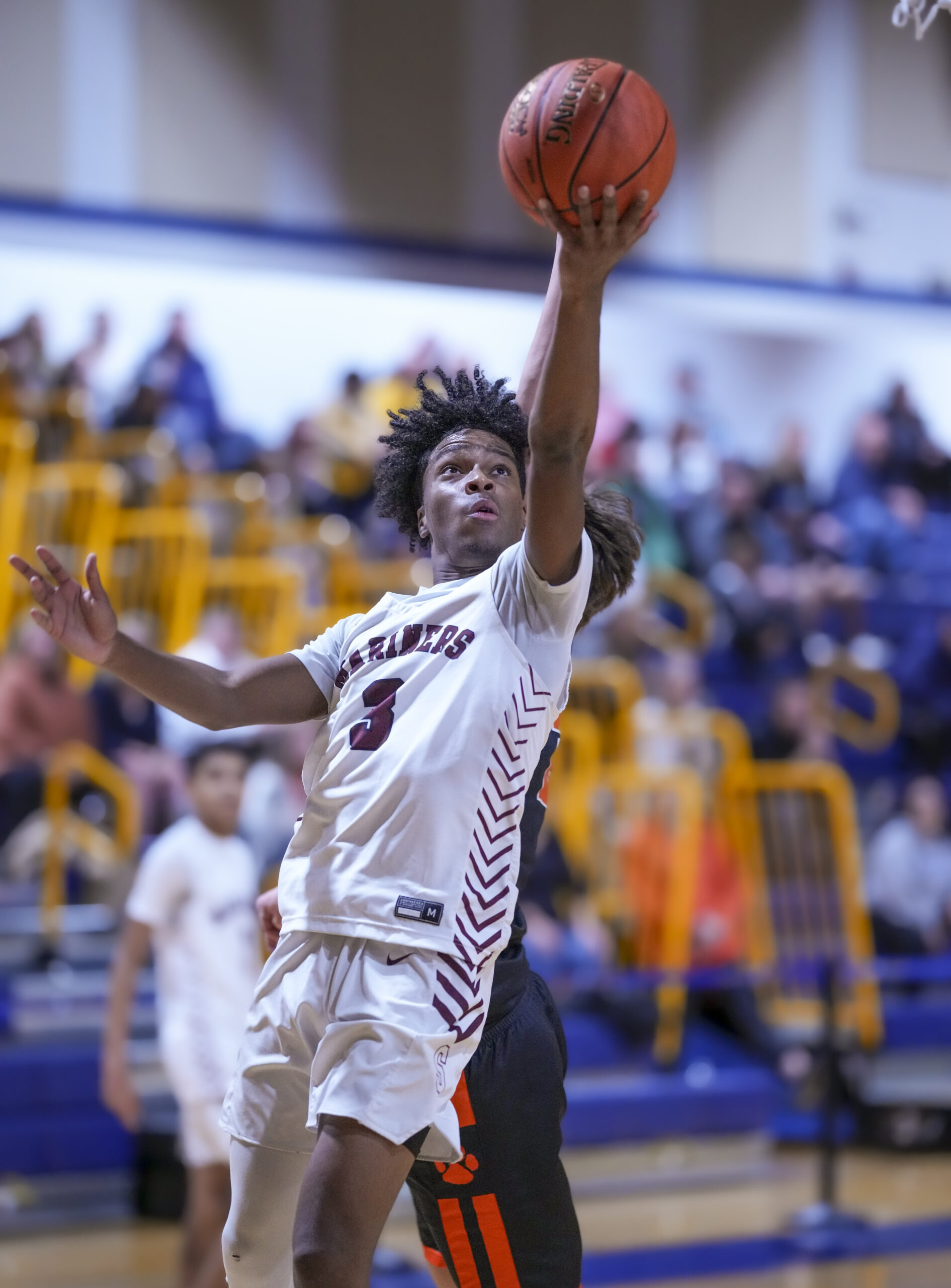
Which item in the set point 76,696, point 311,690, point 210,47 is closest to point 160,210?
point 210,47

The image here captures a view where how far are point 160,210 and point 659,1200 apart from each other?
8.32 m

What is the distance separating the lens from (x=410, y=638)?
270 cm

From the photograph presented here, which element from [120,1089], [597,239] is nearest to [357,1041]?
[597,239]

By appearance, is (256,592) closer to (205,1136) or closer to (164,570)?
(164,570)

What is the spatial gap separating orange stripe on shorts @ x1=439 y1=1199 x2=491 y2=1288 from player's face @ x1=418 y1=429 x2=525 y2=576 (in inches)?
42.2

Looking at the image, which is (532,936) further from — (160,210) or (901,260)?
(901,260)

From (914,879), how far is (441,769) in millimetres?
7206

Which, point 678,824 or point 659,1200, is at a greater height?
point 678,824

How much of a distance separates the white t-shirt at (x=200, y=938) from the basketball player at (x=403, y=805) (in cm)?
217

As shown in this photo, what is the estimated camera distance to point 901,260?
49.2 ft

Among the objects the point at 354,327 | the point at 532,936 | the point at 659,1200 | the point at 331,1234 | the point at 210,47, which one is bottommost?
the point at 659,1200

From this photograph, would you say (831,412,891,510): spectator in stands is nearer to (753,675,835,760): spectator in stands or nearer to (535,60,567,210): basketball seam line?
(753,675,835,760): spectator in stands

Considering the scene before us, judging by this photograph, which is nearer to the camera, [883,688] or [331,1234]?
[331,1234]

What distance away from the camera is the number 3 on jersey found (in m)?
2.61
